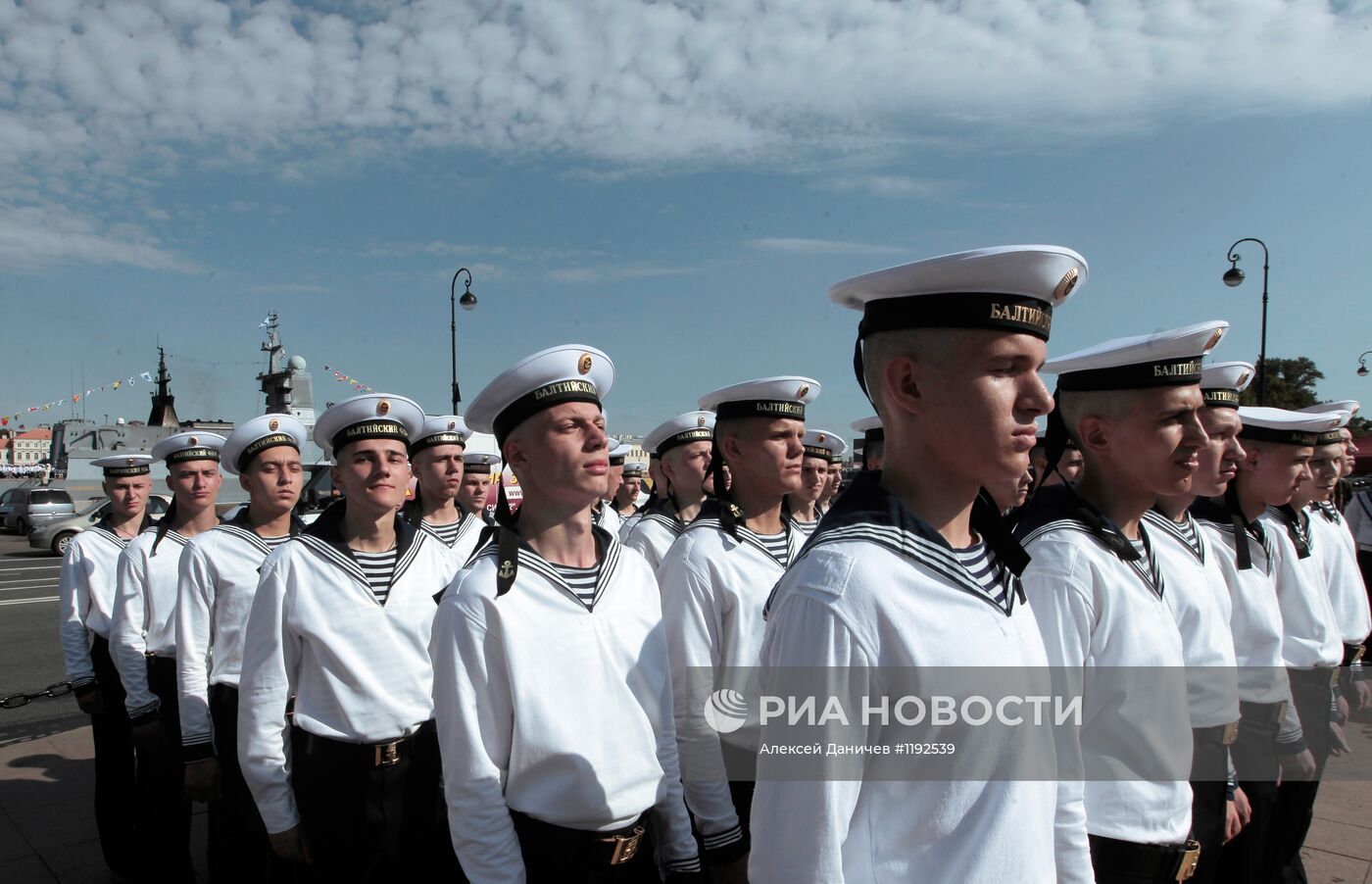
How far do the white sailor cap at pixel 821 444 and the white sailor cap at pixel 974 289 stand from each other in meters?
5.05

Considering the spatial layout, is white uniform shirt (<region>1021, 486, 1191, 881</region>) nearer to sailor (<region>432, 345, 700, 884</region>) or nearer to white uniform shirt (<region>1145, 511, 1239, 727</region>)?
white uniform shirt (<region>1145, 511, 1239, 727</region>)

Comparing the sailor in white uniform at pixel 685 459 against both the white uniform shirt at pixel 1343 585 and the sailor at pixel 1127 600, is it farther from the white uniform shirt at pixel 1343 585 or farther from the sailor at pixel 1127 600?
the white uniform shirt at pixel 1343 585

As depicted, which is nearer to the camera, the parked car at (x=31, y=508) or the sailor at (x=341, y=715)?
the sailor at (x=341, y=715)

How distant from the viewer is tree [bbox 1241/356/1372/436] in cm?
2944

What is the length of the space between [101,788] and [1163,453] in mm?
5622

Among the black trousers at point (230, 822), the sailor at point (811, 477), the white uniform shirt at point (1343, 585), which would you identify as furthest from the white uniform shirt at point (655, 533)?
the white uniform shirt at point (1343, 585)

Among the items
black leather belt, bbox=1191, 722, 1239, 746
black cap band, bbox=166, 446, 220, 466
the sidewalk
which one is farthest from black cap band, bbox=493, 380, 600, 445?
the sidewalk

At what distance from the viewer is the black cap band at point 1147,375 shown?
8.66 feet

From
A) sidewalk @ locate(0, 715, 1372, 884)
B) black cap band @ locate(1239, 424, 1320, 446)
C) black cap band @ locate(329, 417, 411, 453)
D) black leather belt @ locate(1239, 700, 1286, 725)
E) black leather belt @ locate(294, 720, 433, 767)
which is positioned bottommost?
sidewalk @ locate(0, 715, 1372, 884)

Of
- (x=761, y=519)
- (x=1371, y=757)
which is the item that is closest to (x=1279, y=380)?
(x=1371, y=757)

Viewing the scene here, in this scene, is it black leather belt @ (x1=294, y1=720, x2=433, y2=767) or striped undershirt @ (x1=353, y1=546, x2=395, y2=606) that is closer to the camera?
black leather belt @ (x1=294, y1=720, x2=433, y2=767)

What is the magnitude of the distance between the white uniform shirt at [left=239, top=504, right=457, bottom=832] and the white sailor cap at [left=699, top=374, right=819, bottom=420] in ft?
5.45

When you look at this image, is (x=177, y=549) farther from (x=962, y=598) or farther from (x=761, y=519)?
(x=962, y=598)

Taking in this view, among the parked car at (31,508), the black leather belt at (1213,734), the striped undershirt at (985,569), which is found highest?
the striped undershirt at (985,569)
